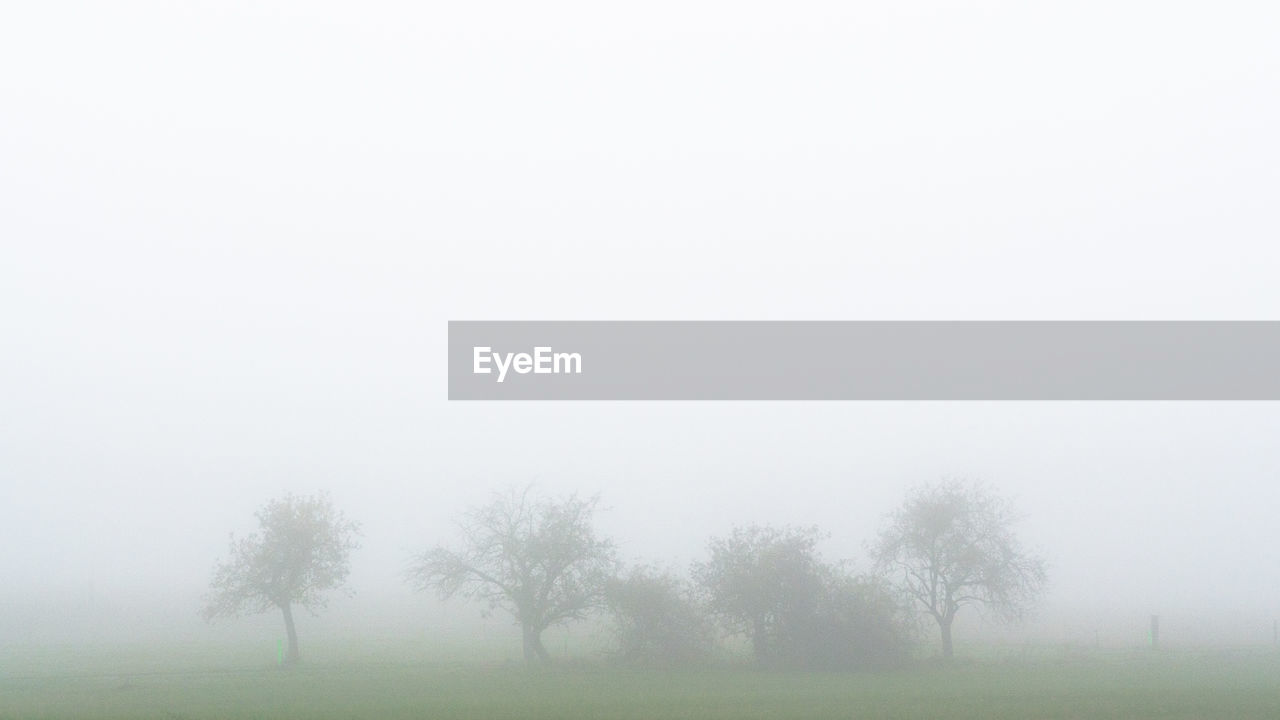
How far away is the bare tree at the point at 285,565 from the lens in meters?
45.6

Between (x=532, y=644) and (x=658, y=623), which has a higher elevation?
(x=658, y=623)

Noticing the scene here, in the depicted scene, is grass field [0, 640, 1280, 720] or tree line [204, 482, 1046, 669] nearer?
grass field [0, 640, 1280, 720]

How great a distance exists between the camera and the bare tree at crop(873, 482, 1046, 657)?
46250 millimetres

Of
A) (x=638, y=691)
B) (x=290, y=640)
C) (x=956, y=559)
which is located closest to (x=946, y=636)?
(x=956, y=559)

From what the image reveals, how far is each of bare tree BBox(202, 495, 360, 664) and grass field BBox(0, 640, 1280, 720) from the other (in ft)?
12.3

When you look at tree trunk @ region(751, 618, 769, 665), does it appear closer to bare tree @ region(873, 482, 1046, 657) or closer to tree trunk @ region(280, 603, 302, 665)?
bare tree @ region(873, 482, 1046, 657)

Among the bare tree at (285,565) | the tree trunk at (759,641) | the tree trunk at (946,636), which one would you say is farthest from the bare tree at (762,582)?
the bare tree at (285,565)

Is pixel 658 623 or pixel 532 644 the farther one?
pixel 532 644

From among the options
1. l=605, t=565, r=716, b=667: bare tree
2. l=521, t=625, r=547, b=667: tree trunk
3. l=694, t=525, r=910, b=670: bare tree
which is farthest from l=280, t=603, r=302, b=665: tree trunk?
l=694, t=525, r=910, b=670: bare tree

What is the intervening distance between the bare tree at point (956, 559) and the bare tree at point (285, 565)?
27407 mm

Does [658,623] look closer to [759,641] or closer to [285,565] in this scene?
[759,641]

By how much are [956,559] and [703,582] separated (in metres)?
12.6

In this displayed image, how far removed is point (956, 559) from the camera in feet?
153

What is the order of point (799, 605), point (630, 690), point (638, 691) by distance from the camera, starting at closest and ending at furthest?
point (638, 691)
point (630, 690)
point (799, 605)
